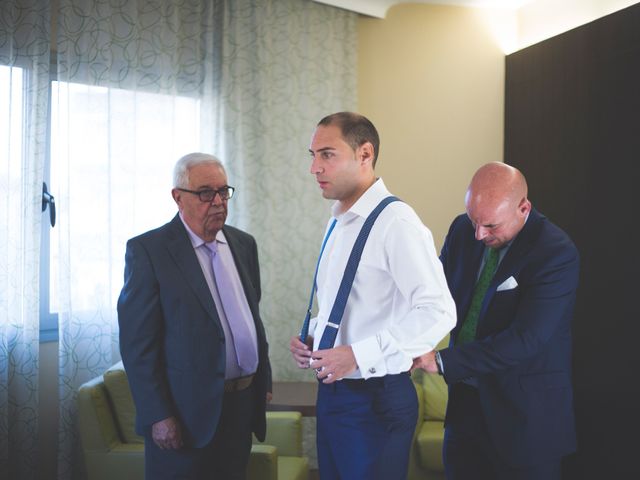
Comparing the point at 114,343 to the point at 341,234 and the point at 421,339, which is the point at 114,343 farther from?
the point at 421,339

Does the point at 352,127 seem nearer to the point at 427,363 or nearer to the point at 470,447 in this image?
the point at 427,363

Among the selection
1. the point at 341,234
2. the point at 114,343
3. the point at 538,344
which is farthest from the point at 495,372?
the point at 114,343

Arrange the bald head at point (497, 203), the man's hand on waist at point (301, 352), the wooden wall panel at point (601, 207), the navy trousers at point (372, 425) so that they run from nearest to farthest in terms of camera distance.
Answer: the navy trousers at point (372, 425), the man's hand on waist at point (301, 352), the bald head at point (497, 203), the wooden wall panel at point (601, 207)

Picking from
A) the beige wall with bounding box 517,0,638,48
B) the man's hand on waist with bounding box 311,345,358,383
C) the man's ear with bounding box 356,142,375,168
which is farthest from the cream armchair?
the beige wall with bounding box 517,0,638,48

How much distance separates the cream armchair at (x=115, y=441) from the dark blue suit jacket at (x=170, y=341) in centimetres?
66

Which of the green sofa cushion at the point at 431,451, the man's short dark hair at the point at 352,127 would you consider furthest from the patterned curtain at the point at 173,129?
the man's short dark hair at the point at 352,127

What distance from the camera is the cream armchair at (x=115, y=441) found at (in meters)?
2.65

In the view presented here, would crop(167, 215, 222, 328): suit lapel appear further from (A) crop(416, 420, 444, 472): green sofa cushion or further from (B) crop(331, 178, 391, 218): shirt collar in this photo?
(A) crop(416, 420, 444, 472): green sofa cushion

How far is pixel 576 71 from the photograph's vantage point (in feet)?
12.1

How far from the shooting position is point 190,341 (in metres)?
2.07

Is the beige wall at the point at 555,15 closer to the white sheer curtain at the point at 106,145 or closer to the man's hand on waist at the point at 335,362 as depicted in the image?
the white sheer curtain at the point at 106,145

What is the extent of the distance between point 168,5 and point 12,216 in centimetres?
152

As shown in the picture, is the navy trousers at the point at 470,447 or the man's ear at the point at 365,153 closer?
the man's ear at the point at 365,153

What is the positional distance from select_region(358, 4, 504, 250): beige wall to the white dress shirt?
261 cm
